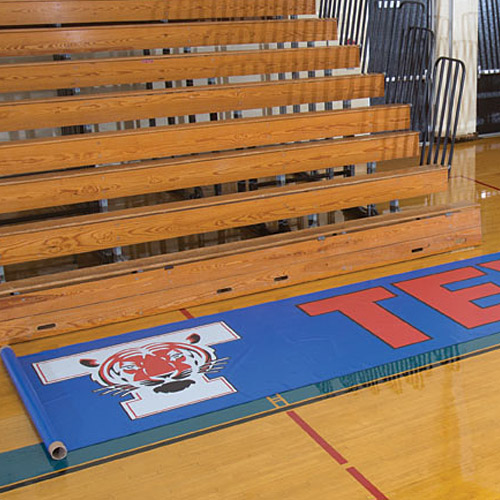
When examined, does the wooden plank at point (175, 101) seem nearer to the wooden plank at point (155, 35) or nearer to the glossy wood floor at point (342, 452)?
the wooden plank at point (155, 35)

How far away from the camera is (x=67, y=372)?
237cm

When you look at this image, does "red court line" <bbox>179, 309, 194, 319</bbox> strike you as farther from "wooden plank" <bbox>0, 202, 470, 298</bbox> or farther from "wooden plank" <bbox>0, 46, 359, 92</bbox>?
"wooden plank" <bbox>0, 46, 359, 92</bbox>

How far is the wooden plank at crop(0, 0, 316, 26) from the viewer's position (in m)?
3.80

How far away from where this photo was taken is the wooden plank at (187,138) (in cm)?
304

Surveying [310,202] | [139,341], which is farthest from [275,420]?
[310,202]

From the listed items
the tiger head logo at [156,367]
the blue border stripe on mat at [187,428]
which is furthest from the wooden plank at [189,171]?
the blue border stripe on mat at [187,428]

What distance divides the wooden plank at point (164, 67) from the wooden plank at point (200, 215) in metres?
0.89

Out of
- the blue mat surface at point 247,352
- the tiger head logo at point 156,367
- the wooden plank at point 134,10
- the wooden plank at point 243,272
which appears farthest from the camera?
the wooden plank at point 134,10

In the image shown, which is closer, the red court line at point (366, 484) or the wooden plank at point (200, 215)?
the red court line at point (366, 484)

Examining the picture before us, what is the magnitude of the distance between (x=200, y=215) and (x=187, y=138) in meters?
0.43

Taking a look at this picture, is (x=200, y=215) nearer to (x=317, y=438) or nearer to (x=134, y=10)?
(x=317, y=438)

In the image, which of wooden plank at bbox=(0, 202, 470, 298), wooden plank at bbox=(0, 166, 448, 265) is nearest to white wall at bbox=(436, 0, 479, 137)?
wooden plank at bbox=(0, 166, 448, 265)

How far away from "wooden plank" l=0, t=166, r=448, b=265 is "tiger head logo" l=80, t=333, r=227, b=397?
0.54 m

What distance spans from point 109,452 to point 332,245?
1.42m
